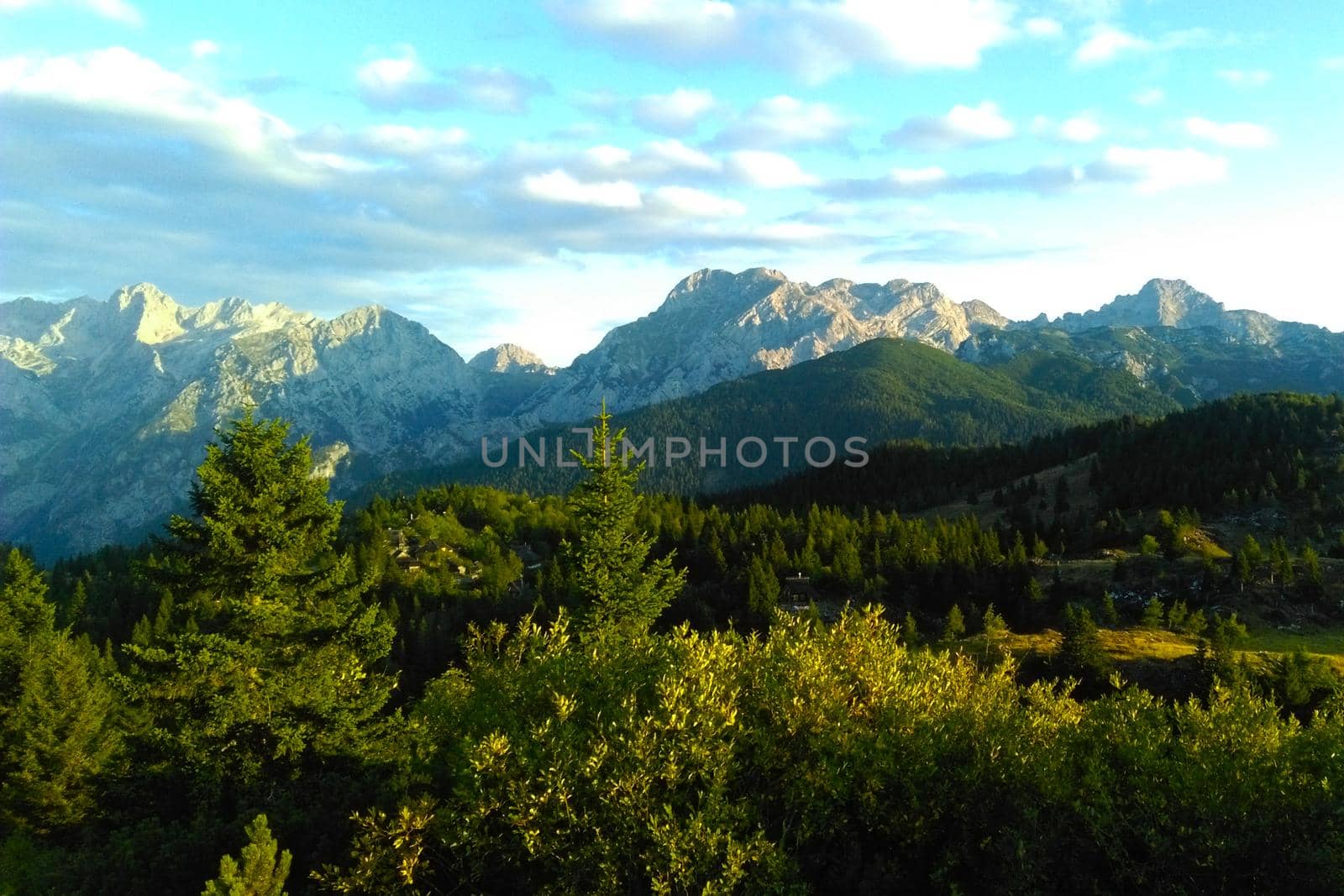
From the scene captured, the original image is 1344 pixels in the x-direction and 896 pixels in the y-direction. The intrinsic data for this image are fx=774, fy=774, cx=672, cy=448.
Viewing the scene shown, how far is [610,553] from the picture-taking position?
47625mm

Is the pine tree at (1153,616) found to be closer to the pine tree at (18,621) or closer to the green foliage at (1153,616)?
the green foliage at (1153,616)

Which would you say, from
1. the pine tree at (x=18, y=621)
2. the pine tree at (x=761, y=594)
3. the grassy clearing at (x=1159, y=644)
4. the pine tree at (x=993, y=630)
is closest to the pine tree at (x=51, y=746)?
the pine tree at (x=18, y=621)

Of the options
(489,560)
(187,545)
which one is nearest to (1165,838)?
(187,545)

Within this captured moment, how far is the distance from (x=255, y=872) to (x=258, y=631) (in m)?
13.7

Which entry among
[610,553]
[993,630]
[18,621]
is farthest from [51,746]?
[993,630]

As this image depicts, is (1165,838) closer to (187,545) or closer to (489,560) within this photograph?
(187,545)

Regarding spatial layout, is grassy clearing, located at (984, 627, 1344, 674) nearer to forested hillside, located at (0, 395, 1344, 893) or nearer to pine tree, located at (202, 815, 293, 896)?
forested hillside, located at (0, 395, 1344, 893)

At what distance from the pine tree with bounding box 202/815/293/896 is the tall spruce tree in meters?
9.98

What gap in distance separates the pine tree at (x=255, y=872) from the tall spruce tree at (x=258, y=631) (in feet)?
32.7

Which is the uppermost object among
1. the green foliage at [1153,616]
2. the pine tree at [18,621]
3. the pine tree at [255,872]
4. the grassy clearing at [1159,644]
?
the pine tree at [255,872]

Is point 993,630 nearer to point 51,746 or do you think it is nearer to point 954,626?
point 954,626

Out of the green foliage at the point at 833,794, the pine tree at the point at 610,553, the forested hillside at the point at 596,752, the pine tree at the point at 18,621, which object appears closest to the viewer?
the green foliage at the point at 833,794

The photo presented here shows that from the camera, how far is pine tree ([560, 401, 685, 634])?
47000mm

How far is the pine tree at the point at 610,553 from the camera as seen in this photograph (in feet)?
154
